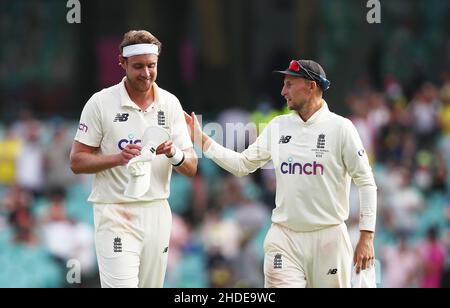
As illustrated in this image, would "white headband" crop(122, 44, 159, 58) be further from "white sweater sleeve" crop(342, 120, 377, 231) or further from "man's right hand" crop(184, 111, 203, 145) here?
"white sweater sleeve" crop(342, 120, 377, 231)

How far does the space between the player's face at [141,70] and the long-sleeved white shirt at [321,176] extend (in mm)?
1155

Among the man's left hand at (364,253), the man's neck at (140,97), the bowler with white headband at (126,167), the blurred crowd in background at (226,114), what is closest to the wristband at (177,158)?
the bowler with white headband at (126,167)

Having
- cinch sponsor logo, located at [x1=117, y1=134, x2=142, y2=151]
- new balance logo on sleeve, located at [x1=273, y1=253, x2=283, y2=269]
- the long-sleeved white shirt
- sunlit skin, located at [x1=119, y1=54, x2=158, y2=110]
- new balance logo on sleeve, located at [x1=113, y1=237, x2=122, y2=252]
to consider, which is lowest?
new balance logo on sleeve, located at [x1=273, y1=253, x2=283, y2=269]

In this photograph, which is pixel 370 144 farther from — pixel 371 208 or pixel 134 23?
pixel 371 208

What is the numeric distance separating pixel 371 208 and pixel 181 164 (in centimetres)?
150

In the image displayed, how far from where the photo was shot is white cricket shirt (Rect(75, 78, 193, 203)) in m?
9.88

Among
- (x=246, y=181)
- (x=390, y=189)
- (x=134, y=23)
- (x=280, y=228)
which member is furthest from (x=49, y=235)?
(x=280, y=228)

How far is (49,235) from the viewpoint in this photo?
699 inches

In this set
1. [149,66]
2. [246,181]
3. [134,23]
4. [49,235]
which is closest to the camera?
[149,66]

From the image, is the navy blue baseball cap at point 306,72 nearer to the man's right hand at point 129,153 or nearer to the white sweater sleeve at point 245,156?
the white sweater sleeve at point 245,156

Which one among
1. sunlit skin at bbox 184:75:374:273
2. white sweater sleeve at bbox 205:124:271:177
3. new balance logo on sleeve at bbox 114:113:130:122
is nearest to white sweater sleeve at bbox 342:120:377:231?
sunlit skin at bbox 184:75:374:273

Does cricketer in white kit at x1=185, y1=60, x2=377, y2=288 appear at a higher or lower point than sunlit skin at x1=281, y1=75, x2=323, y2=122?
Answer: lower

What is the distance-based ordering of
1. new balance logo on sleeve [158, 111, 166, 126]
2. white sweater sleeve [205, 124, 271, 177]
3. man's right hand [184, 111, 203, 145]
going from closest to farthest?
new balance logo on sleeve [158, 111, 166, 126], white sweater sleeve [205, 124, 271, 177], man's right hand [184, 111, 203, 145]

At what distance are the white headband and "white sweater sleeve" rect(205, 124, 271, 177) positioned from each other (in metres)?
1.05
